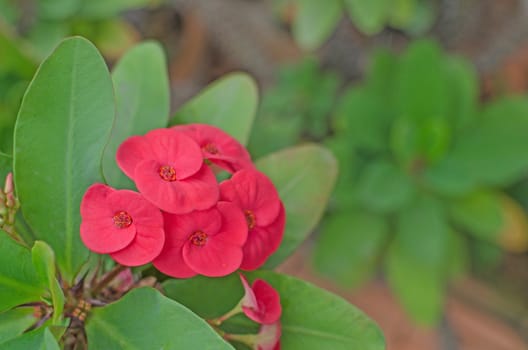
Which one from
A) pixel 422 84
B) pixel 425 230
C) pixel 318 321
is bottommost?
pixel 425 230

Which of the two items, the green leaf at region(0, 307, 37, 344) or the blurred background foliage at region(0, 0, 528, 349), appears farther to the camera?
the blurred background foliage at region(0, 0, 528, 349)

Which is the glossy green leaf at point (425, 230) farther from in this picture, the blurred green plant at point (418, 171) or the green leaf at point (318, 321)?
the green leaf at point (318, 321)

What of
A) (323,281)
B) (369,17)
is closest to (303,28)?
(369,17)

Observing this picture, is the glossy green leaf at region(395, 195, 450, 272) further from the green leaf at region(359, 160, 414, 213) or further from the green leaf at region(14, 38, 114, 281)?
the green leaf at region(14, 38, 114, 281)

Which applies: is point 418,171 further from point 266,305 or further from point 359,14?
point 266,305

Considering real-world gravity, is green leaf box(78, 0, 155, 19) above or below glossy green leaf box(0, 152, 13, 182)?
below

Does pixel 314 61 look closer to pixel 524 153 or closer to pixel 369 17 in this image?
pixel 369 17

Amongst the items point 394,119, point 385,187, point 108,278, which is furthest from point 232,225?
point 394,119

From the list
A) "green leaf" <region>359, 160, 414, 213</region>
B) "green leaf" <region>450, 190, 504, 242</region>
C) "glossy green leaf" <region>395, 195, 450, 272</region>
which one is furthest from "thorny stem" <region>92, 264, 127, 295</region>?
"green leaf" <region>450, 190, 504, 242</region>
